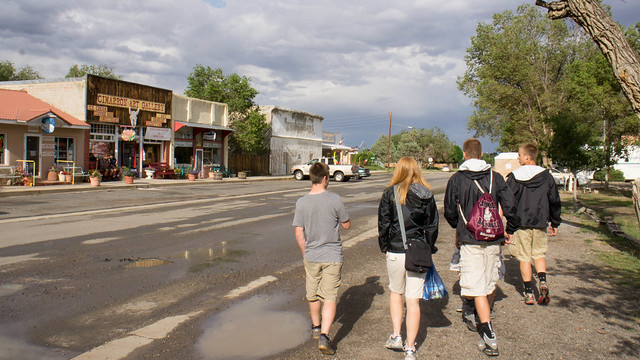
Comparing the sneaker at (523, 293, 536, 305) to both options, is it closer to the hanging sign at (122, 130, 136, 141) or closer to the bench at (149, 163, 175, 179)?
the hanging sign at (122, 130, 136, 141)

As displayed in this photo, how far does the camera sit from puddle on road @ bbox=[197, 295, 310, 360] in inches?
160

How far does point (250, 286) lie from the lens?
6129 mm

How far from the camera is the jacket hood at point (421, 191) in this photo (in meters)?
3.96

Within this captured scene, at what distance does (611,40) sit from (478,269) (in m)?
3.49

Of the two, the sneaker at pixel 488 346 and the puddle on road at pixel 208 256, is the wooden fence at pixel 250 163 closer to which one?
the puddle on road at pixel 208 256

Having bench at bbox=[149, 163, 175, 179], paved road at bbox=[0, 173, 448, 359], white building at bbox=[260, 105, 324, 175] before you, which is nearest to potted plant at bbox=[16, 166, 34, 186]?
bench at bbox=[149, 163, 175, 179]

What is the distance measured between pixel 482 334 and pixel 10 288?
5.43 meters

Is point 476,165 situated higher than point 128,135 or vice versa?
point 128,135

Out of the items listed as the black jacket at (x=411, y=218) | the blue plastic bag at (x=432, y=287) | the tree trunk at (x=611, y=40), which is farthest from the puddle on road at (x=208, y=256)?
the tree trunk at (x=611, y=40)

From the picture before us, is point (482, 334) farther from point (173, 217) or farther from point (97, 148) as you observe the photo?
point (97, 148)

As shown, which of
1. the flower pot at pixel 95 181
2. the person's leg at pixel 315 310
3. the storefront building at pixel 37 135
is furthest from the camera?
the flower pot at pixel 95 181

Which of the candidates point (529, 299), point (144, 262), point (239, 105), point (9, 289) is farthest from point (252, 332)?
point (239, 105)

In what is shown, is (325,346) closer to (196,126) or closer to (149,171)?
(149,171)

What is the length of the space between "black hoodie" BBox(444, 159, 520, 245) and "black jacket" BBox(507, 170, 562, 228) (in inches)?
50.9
